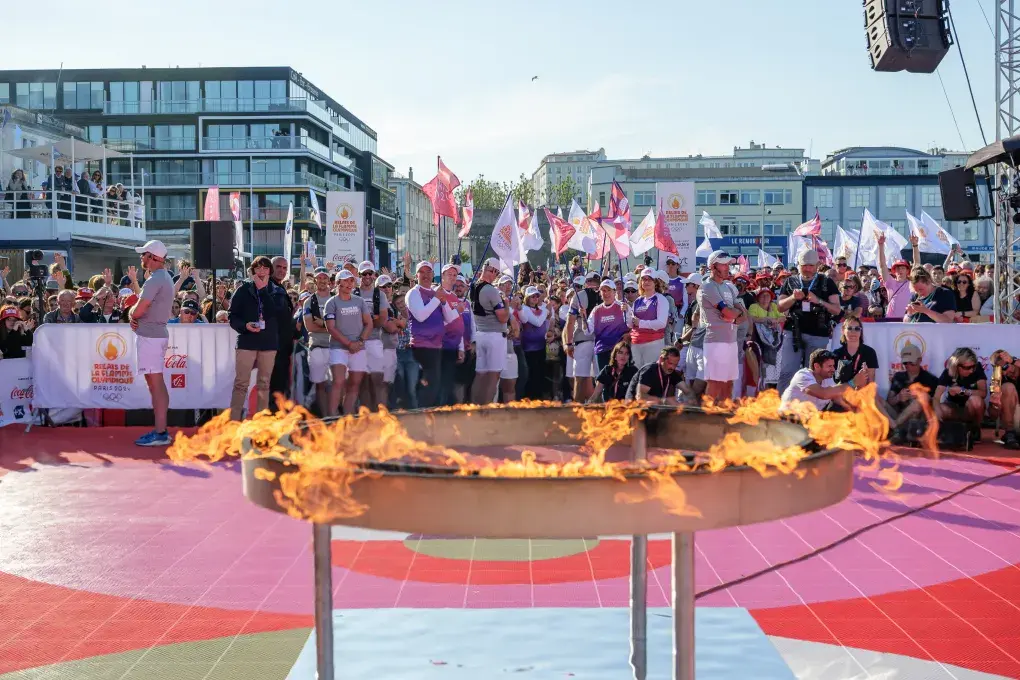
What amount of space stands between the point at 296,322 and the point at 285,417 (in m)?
8.87

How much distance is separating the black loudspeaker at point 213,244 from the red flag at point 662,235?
1055cm

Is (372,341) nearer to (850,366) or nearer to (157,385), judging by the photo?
(157,385)

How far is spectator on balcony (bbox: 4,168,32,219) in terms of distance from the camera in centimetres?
3055

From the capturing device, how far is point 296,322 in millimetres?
12297

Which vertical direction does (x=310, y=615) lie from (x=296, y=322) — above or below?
below

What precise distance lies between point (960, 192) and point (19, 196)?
3031 cm

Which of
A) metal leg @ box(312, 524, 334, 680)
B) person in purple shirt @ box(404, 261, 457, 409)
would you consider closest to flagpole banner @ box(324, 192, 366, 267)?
person in purple shirt @ box(404, 261, 457, 409)

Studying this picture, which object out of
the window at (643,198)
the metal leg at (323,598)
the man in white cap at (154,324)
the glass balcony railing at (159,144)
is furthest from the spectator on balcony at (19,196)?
the window at (643,198)

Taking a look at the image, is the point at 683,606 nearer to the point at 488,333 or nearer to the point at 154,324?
the point at 488,333

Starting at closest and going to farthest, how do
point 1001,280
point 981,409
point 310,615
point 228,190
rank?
1. point 310,615
2. point 981,409
3. point 1001,280
4. point 228,190

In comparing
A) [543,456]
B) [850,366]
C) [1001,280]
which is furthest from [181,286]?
[1001,280]

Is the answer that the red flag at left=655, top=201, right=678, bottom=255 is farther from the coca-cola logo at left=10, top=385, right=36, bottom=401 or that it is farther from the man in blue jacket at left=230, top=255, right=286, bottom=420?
the coca-cola logo at left=10, top=385, right=36, bottom=401

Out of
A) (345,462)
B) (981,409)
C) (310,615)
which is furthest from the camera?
(981,409)

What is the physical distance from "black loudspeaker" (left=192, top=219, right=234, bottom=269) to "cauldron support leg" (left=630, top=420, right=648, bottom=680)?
976cm
